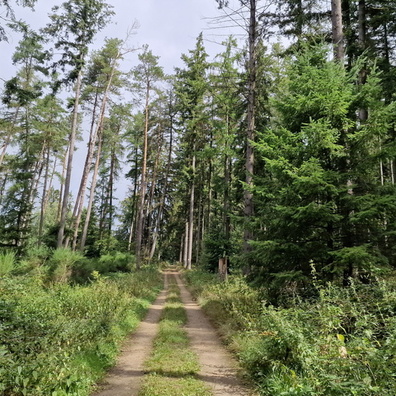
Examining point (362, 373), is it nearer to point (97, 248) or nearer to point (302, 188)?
point (302, 188)

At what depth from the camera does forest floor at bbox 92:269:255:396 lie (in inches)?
181

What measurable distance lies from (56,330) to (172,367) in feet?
7.39

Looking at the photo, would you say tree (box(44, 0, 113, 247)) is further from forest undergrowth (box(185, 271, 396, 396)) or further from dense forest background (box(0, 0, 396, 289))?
forest undergrowth (box(185, 271, 396, 396))

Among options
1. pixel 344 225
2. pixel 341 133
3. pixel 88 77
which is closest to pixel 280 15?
pixel 341 133

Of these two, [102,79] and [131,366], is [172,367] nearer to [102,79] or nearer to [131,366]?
[131,366]

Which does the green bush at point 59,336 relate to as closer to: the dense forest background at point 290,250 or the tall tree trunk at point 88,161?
the dense forest background at point 290,250

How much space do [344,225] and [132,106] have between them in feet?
68.3

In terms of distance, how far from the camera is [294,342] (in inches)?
170

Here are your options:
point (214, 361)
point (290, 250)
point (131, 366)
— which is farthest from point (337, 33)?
point (131, 366)

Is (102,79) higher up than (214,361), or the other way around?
(102,79)

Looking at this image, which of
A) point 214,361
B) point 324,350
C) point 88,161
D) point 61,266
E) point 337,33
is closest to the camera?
point 324,350

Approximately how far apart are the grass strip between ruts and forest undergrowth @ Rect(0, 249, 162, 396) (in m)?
0.92

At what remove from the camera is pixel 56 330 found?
16.7 feet

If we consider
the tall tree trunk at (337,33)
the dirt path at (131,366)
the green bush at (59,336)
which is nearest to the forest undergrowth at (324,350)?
the dirt path at (131,366)
